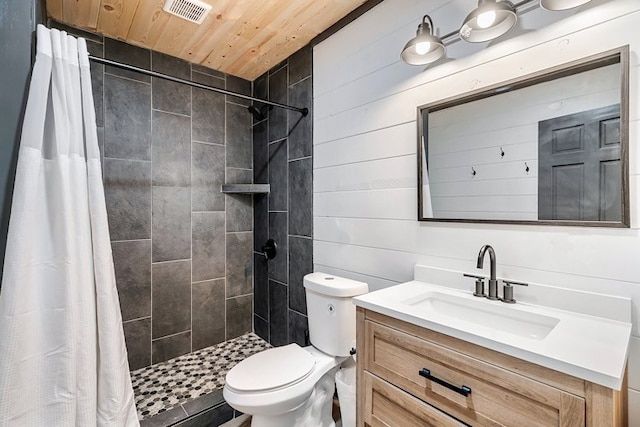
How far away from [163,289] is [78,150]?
1426mm

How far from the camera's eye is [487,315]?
1.21 metres

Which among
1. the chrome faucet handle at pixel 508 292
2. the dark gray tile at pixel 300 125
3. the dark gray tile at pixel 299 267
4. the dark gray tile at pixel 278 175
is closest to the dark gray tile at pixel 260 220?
the dark gray tile at pixel 278 175

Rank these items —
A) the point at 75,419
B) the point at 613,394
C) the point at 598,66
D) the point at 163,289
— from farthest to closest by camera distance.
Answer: the point at 163,289 → the point at 75,419 → the point at 598,66 → the point at 613,394

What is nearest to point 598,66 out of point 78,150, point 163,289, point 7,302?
point 78,150

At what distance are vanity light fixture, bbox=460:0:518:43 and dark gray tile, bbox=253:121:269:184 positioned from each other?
5.86 feet

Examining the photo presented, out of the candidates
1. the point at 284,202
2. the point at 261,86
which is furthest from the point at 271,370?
the point at 261,86

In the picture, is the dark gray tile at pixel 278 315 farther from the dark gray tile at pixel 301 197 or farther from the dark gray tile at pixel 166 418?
the dark gray tile at pixel 166 418

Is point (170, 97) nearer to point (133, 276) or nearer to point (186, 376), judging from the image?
point (133, 276)

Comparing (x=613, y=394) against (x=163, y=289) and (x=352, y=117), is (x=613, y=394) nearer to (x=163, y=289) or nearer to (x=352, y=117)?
(x=352, y=117)

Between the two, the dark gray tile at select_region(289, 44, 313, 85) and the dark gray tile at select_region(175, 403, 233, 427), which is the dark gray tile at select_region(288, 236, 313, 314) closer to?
the dark gray tile at select_region(175, 403, 233, 427)

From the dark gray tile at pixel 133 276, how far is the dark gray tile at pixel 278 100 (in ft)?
4.32

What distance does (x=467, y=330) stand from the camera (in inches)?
36.0

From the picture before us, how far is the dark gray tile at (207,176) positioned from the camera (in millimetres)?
2541

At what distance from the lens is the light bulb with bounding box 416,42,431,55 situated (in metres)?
1.36
